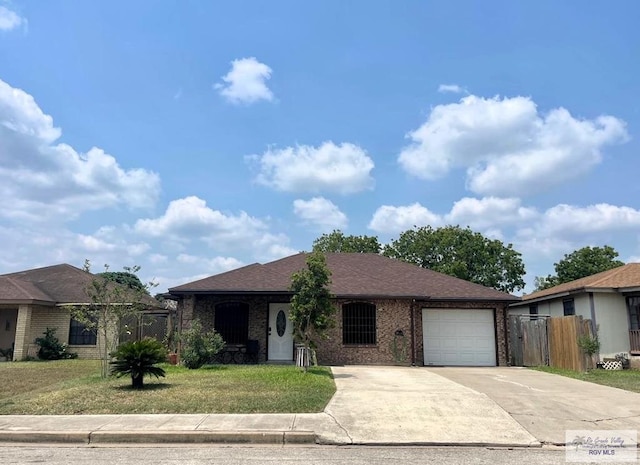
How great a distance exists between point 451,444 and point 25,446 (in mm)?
6261

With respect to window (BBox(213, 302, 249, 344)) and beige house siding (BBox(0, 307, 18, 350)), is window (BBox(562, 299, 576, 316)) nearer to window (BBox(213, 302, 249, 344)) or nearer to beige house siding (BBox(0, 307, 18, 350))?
window (BBox(213, 302, 249, 344))

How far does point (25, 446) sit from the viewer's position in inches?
293

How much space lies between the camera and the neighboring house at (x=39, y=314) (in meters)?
21.4

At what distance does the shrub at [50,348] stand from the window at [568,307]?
2157 cm

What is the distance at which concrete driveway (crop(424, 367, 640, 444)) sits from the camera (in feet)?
28.2

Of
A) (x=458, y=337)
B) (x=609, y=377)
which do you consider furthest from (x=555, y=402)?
(x=458, y=337)

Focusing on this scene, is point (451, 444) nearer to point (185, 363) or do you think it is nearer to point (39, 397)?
point (39, 397)

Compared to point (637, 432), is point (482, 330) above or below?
above

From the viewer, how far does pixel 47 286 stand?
24.5 metres

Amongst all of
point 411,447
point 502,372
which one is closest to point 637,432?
point 411,447

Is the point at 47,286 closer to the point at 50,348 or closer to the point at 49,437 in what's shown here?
the point at 50,348

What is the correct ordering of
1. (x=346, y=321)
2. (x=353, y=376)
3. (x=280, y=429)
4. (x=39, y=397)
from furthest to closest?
(x=346, y=321), (x=353, y=376), (x=39, y=397), (x=280, y=429)

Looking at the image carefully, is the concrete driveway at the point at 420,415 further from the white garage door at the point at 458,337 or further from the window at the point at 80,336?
the window at the point at 80,336

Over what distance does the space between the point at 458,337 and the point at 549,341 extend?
128 inches
